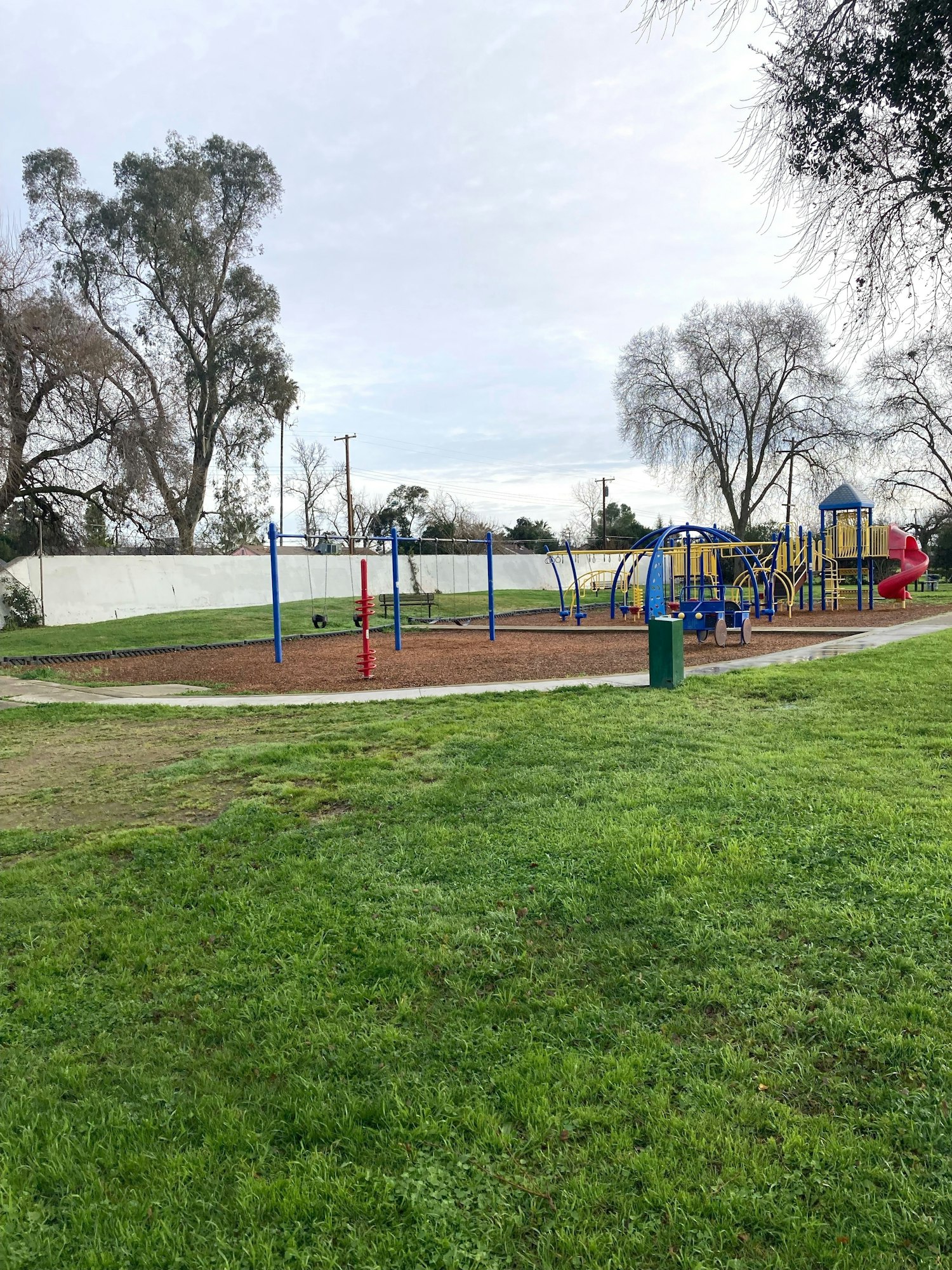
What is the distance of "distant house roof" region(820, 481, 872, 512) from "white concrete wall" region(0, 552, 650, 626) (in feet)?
47.0

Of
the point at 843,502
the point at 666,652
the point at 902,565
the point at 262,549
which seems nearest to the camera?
the point at 666,652

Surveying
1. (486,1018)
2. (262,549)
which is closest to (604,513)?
(262,549)

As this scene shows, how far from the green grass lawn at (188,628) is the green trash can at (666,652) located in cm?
1249

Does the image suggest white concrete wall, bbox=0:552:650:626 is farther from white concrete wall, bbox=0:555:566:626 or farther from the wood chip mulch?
the wood chip mulch

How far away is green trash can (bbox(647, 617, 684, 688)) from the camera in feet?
30.2

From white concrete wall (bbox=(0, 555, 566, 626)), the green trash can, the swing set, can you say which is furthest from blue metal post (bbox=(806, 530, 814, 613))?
the green trash can

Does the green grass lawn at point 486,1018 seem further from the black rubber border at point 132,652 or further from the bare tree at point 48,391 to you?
the bare tree at point 48,391

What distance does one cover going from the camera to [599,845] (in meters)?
4.33

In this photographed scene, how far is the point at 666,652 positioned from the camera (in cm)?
922

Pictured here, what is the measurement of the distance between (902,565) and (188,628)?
73.7 ft

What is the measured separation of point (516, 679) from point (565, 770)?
207 inches

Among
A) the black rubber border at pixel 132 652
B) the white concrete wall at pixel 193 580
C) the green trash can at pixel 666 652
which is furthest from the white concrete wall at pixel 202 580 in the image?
the green trash can at pixel 666 652

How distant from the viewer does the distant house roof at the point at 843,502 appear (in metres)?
27.1

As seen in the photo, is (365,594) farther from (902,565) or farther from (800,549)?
(902,565)
